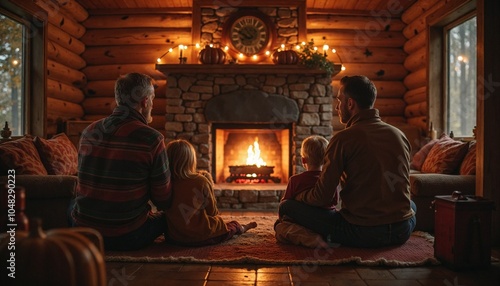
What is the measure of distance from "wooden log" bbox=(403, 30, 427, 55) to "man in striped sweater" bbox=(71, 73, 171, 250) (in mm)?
4313

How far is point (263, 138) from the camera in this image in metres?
6.00

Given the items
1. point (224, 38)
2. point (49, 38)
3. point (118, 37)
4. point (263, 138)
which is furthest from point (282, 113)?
point (49, 38)

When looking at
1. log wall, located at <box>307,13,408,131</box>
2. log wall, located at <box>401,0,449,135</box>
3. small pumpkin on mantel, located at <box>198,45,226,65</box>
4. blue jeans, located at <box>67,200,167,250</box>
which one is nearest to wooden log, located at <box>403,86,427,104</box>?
log wall, located at <box>401,0,449,135</box>

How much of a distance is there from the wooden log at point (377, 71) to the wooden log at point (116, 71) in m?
2.57

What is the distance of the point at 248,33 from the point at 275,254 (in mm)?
3830

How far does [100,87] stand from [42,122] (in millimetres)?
1256

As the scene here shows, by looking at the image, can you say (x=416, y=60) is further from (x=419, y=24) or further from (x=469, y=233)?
(x=469, y=233)

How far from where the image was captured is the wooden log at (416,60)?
570cm

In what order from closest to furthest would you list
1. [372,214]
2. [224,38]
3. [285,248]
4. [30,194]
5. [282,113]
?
1. [372,214]
2. [285,248]
3. [30,194]
4. [282,113]
5. [224,38]

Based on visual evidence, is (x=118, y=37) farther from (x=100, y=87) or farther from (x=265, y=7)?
(x=265, y=7)

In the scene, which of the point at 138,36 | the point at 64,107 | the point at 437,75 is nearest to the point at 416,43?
the point at 437,75

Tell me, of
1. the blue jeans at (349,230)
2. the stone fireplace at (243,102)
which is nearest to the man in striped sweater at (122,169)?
the blue jeans at (349,230)

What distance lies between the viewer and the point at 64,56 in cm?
565

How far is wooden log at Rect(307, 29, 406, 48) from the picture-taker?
6.16 meters
